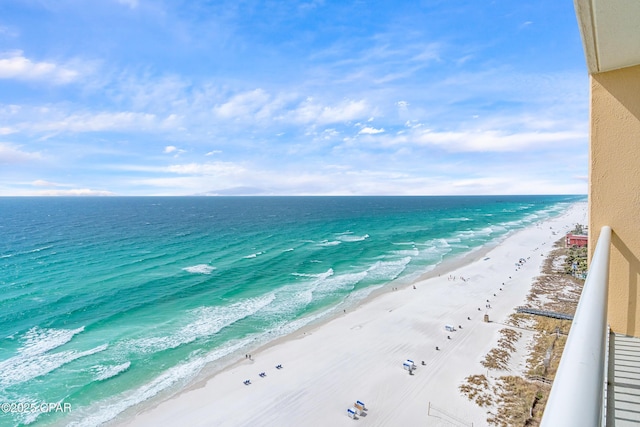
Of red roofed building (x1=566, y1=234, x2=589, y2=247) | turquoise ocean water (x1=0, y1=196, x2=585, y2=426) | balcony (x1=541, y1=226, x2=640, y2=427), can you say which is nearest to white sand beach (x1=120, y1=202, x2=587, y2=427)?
turquoise ocean water (x1=0, y1=196, x2=585, y2=426)

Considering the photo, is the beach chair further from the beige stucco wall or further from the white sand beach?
the beige stucco wall

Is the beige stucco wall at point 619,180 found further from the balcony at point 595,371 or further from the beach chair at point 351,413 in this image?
the beach chair at point 351,413

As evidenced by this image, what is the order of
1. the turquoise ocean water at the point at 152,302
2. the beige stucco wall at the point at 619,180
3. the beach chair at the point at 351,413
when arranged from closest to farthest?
1. the beige stucco wall at the point at 619,180
2. the beach chair at the point at 351,413
3. the turquoise ocean water at the point at 152,302

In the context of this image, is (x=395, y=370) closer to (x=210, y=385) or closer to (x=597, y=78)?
(x=210, y=385)

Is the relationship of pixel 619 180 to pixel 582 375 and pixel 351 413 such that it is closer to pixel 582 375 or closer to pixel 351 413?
pixel 582 375

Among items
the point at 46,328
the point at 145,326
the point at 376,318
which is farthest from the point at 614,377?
the point at 46,328

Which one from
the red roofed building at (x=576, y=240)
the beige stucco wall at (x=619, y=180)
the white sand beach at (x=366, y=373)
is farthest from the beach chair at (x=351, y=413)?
the red roofed building at (x=576, y=240)

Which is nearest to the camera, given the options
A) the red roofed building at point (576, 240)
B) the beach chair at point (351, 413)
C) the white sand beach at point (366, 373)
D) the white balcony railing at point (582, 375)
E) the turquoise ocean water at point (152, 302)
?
the white balcony railing at point (582, 375)
